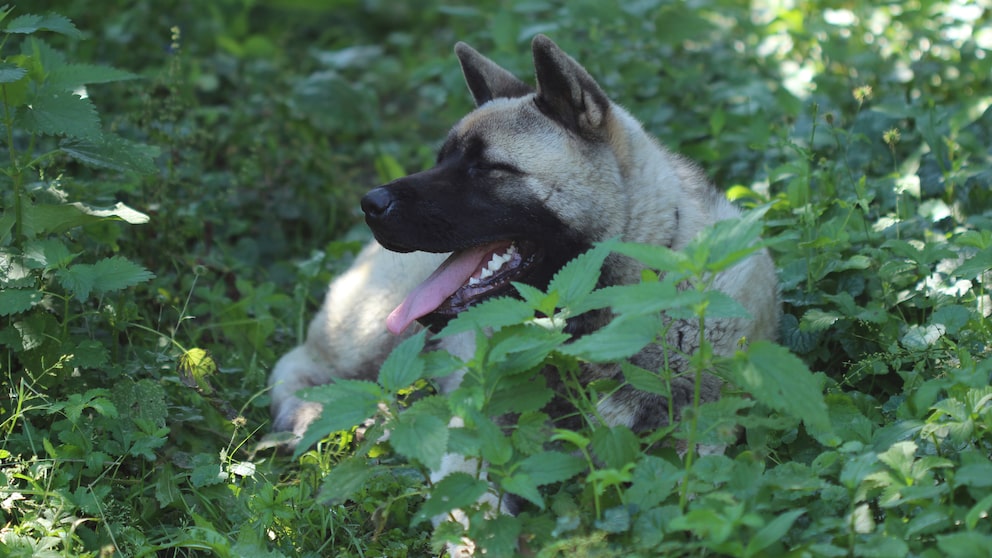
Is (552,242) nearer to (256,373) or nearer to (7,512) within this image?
(256,373)

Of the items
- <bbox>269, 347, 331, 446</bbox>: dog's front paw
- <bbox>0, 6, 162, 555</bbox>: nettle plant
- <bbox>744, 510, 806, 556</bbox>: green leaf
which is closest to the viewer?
<bbox>744, 510, 806, 556</bbox>: green leaf

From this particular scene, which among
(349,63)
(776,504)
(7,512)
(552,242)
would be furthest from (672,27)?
(7,512)

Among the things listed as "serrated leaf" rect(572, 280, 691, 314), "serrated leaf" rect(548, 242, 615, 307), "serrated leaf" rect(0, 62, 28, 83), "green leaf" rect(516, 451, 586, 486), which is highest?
"serrated leaf" rect(572, 280, 691, 314)

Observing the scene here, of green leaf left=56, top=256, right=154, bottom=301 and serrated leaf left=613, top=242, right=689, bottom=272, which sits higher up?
serrated leaf left=613, top=242, right=689, bottom=272

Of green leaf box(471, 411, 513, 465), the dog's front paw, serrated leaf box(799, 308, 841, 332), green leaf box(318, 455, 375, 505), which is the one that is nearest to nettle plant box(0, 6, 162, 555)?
the dog's front paw

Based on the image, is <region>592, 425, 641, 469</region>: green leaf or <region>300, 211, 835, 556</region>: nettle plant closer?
<region>300, 211, 835, 556</region>: nettle plant

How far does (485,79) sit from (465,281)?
87 centimetres

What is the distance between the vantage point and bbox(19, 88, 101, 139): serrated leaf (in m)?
3.01

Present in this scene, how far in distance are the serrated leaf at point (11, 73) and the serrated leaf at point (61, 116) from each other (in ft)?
0.49

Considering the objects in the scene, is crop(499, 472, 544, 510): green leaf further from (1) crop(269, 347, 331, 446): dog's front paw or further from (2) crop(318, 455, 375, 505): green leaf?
(1) crop(269, 347, 331, 446): dog's front paw

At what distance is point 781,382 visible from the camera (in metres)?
2.13

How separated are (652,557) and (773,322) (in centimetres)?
134

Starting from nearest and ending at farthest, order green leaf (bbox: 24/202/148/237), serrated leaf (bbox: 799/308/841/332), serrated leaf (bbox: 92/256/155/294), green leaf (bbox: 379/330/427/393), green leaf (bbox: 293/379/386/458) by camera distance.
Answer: green leaf (bbox: 293/379/386/458), green leaf (bbox: 379/330/427/393), serrated leaf (bbox: 92/256/155/294), green leaf (bbox: 24/202/148/237), serrated leaf (bbox: 799/308/841/332)

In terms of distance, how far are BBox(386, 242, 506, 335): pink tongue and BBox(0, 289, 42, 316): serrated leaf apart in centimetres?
108
